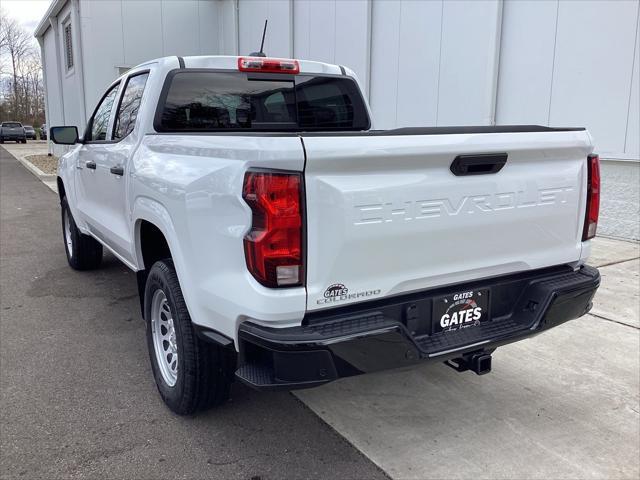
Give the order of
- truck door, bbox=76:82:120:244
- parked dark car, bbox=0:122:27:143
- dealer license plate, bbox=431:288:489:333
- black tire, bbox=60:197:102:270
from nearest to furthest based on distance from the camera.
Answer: dealer license plate, bbox=431:288:489:333 → truck door, bbox=76:82:120:244 → black tire, bbox=60:197:102:270 → parked dark car, bbox=0:122:27:143

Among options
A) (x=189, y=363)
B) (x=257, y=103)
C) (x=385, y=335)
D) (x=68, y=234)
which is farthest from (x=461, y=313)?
(x=68, y=234)

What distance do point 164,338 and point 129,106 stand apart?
180 centimetres

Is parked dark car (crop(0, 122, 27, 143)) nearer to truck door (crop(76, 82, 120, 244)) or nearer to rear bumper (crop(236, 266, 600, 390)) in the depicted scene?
truck door (crop(76, 82, 120, 244))

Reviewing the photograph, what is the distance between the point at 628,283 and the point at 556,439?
3411 mm

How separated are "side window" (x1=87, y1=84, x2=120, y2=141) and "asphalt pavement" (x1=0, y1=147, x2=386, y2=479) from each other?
5.21 feet

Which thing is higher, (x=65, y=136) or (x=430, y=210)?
(x=65, y=136)

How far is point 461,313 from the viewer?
271cm

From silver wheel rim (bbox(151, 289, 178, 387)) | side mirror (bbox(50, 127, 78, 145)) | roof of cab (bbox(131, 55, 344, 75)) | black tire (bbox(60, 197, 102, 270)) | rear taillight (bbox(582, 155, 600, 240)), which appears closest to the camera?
rear taillight (bbox(582, 155, 600, 240))

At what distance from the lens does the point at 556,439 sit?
3.03 meters

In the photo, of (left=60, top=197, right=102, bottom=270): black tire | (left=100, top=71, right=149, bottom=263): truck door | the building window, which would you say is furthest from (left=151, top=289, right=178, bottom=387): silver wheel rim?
the building window

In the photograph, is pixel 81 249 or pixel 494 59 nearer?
pixel 81 249

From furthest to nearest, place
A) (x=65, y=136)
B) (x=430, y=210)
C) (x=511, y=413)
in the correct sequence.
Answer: (x=65, y=136), (x=511, y=413), (x=430, y=210)

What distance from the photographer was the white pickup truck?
2248 millimetres

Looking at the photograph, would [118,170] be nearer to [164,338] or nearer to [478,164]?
[164,338]
